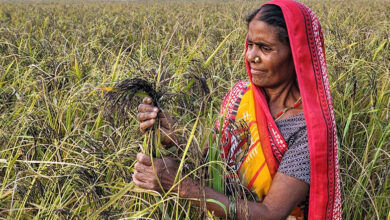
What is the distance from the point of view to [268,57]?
55.7 inches

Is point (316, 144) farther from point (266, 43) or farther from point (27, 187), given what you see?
point (27, 187)

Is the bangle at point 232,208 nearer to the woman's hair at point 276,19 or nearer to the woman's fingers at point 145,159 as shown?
the woman's fingers at point 145,159

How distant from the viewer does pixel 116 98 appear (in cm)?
118

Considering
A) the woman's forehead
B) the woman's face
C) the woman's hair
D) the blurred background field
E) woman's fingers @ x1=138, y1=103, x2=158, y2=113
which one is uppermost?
the woman's hair

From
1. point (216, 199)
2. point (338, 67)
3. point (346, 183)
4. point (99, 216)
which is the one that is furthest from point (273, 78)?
point (338, 67)

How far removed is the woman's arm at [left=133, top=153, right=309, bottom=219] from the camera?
121 centimetres

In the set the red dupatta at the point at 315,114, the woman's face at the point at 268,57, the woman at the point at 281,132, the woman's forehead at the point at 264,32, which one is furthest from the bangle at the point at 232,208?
the woman's forehead at the point at 264,32

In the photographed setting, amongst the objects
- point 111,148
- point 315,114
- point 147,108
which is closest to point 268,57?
point 315,114

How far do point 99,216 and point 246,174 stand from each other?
0.56 m

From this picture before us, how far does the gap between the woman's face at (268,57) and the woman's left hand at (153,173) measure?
1.70ft

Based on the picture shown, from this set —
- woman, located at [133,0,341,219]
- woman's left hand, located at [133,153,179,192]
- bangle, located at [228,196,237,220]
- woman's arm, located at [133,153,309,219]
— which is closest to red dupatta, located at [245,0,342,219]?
woman, located at [133,0,341,219]

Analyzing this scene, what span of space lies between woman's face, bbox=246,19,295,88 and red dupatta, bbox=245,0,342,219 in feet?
0.23

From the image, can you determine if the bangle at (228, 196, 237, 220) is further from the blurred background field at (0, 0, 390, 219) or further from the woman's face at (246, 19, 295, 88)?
the woman's face at (246, 19, 295, 88)

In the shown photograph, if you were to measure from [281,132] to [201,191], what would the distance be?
45 cm
